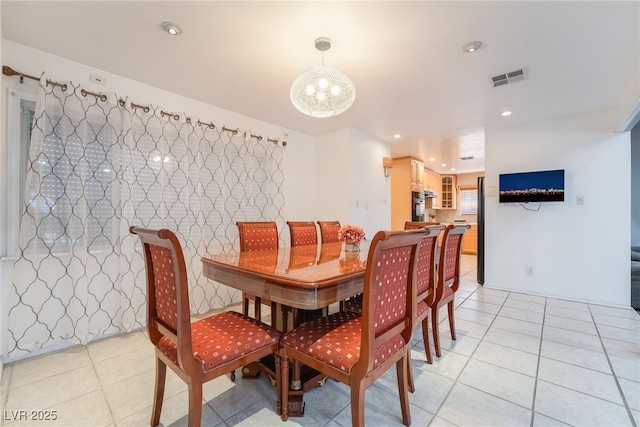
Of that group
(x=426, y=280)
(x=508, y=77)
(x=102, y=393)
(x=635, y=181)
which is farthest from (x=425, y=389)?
(x=635, y=181)

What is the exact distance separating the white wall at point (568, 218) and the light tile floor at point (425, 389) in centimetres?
122

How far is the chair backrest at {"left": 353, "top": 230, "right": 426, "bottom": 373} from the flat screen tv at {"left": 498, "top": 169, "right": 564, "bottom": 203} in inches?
133

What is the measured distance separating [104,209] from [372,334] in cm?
256

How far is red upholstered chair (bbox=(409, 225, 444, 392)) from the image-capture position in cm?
174

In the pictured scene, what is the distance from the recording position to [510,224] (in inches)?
157

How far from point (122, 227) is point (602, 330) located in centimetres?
464

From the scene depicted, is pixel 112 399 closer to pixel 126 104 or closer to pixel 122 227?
pixel 122 227

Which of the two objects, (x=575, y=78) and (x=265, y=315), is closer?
(x=575, y=78)

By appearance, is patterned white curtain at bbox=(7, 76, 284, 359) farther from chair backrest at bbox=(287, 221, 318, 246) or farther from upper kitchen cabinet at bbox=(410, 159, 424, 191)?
upper kitchen cabinet at bbox=(410, 159, 424, 191)

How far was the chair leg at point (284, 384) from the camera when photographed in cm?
142

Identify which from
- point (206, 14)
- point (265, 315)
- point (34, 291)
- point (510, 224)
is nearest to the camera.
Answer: point (206, 14)

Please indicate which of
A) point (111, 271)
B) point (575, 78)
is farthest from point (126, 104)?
point (575, 78)

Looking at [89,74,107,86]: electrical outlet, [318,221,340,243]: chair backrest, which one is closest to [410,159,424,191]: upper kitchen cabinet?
[318,221,340,243]: chair backrest

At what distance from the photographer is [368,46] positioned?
82.4 inches
